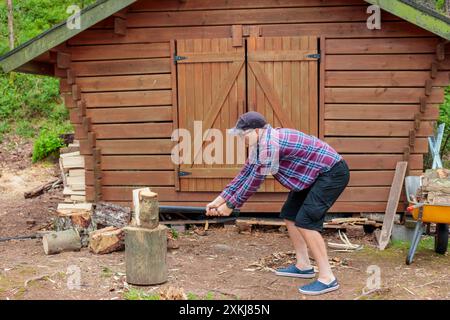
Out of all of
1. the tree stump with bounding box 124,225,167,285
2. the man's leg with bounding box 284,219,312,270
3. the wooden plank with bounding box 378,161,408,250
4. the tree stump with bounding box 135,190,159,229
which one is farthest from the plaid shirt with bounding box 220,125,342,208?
the wooden plank with bounding box 378,161,408,250

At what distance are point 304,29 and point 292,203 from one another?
3210mm

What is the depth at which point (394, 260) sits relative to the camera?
686 centimetres

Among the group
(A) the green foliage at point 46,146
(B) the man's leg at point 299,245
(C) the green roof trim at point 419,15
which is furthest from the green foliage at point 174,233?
(A) the green foliage at point 46,146

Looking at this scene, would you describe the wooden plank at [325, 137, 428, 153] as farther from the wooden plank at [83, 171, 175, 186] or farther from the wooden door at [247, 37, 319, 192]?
the wooden plank at [83, 171, 175, 186]

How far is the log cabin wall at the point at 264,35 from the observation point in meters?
7.91

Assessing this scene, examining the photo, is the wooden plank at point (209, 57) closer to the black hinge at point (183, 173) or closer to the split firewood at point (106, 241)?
the black hinge at point (183, 173)

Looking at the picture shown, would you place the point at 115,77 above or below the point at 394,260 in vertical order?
above

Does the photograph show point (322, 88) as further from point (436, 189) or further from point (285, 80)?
point (436, 189)

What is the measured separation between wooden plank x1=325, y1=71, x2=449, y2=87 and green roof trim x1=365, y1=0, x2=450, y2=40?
878mm

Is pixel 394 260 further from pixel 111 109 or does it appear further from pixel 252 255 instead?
pixel 111 109

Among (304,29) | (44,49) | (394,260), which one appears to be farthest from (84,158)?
(394,260)

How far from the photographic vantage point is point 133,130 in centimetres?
836

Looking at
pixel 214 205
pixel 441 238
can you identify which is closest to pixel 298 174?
pixel 214 205

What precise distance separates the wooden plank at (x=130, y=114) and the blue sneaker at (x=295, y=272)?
10.3 ft
